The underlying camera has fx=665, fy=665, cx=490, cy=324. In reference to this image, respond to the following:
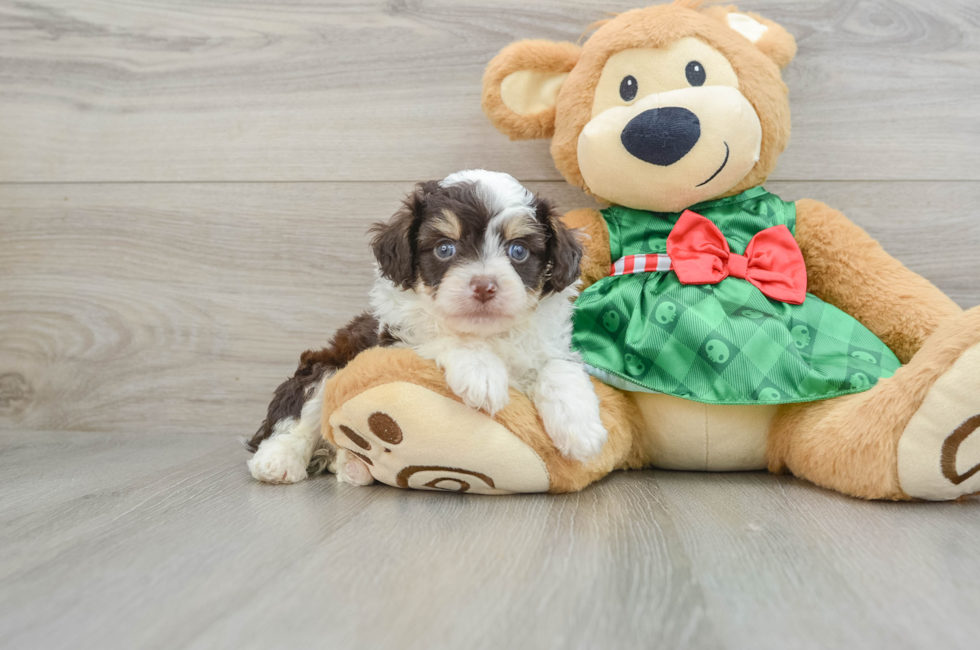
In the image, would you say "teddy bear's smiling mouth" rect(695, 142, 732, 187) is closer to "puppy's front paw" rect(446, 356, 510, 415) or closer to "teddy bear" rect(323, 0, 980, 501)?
"teddy bear" rect(323, 0, 980, 501)

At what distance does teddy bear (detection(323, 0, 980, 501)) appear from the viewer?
1.19 m

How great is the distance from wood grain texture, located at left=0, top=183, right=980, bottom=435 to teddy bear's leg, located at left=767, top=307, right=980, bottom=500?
4.07 feet

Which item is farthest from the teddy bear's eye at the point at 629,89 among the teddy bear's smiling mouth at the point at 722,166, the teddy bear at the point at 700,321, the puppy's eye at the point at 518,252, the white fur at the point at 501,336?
the puppy's eye at the point at 518,252

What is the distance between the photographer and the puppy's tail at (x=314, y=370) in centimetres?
148

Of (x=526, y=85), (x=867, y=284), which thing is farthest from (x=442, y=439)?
(x=867, y=284)

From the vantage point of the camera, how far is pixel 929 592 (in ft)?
2.69

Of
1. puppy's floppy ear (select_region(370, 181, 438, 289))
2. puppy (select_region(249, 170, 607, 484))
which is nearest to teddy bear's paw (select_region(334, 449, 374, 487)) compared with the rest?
puppy (select_region(249, 170, 607, 484))

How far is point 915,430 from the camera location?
113cm

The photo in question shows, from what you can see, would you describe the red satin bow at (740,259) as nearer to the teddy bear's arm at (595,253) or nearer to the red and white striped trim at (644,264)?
the red and white striped trim at (644,264)

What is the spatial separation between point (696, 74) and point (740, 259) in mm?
405

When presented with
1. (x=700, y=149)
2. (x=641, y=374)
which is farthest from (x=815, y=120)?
(x=641, y=374)

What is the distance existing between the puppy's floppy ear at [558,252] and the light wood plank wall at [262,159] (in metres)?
0.49

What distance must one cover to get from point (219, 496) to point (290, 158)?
3.30ft

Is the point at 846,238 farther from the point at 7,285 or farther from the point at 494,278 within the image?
the point at 7,285
